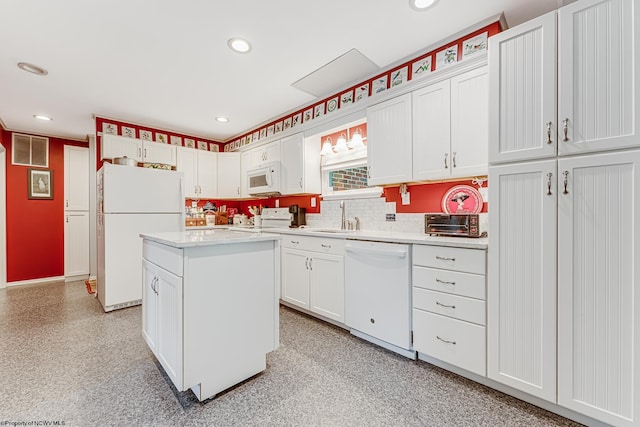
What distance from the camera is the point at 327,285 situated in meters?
2.65

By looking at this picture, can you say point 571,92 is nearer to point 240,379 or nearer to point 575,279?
point 575,279

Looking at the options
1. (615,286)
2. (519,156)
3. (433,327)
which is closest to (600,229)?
(615,286)

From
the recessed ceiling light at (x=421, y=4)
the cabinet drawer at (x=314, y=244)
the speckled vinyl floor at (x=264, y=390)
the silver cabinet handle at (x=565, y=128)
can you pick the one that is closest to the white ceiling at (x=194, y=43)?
the recessed ceiling light at (x=421, y=4)

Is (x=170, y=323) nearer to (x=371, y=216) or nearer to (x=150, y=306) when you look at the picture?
(x=150, y=306)

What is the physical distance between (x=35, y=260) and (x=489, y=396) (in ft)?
20.3

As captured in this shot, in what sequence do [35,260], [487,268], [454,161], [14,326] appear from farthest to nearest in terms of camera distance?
[35,260] → [14,326] → [454,161] → [487,268]

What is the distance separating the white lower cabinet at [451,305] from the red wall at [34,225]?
5.65 metres

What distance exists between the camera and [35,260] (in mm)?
4410

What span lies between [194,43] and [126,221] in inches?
84.9

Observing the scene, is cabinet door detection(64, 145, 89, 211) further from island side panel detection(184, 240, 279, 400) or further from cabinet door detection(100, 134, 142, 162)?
island side panel detection(184, 240, 279, 400)

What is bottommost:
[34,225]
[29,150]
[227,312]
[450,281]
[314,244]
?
[227,312]

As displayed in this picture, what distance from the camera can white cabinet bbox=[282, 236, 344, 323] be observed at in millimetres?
2561

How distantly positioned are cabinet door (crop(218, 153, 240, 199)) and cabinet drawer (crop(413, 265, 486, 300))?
11.2 ft

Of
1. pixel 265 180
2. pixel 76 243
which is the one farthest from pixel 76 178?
pixel 265 180
